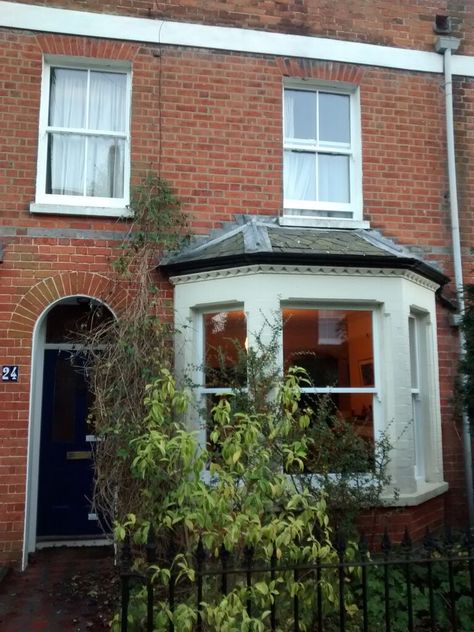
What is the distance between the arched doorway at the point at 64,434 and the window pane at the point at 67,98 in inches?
78.4

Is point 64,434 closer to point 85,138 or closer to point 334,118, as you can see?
point 85,138

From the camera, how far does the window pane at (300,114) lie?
729 centimetres

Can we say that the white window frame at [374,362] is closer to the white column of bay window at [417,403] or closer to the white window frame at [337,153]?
the white column of bay window at [417,403]

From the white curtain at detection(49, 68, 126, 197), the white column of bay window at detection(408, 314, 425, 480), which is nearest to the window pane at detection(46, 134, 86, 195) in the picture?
the white curtain at detection(49, 68, 126, 197)

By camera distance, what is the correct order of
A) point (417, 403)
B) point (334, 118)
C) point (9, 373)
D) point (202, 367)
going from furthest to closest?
point (334, 118) → point (417, 403) → point (9, 373) → point (202, 367)

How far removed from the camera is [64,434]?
7230mm

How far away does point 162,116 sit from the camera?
682cm

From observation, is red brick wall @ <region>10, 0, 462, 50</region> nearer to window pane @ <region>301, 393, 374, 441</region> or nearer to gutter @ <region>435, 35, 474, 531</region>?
gutter @ <region>435, 35, 474, 531</region>

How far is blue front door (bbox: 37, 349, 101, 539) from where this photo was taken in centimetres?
702

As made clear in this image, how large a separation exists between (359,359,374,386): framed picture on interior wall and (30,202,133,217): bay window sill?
2864 millimetres

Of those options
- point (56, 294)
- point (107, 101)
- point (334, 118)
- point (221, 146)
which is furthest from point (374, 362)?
point (107, 101)

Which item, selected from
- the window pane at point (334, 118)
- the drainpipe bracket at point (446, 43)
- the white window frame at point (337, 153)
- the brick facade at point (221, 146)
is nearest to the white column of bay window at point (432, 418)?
the brick facade at point (221, 146)

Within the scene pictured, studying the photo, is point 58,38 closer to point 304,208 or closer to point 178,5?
point 178,5

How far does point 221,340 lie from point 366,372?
59.7 inches
